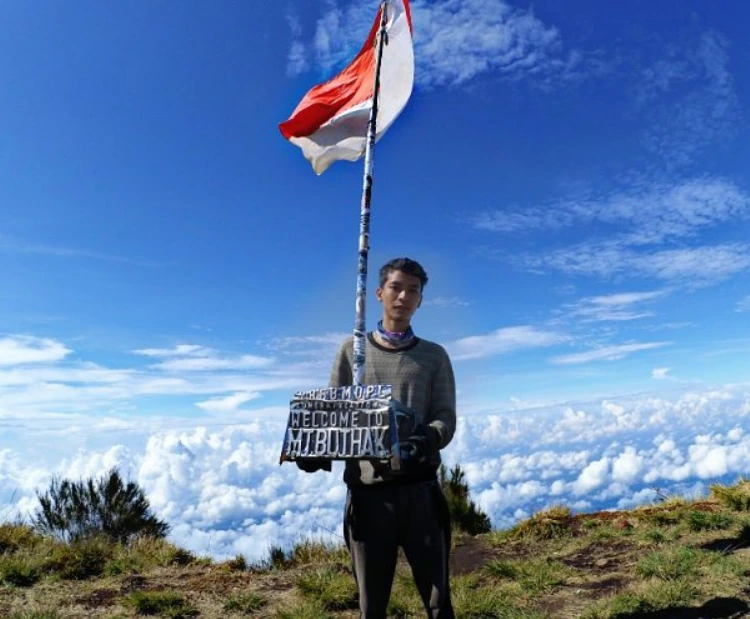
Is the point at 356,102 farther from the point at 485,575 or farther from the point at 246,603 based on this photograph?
the point at 485,575

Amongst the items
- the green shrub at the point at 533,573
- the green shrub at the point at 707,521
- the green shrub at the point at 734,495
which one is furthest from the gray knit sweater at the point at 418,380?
the green shrub at the point at 734,495

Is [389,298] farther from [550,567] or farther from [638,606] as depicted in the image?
[550,567]

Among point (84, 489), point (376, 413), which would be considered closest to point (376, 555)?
point (376, 413)

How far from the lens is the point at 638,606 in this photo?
4645 millimetres

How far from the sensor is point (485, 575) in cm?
614

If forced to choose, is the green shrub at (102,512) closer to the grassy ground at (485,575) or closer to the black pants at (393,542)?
the grassy ground at (485,575)

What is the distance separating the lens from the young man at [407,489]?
292 centimetres

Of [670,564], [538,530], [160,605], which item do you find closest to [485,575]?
[670,564]

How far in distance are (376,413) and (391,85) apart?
3354mm

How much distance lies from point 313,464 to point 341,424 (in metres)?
0.26

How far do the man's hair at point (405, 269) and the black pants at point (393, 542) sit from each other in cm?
111

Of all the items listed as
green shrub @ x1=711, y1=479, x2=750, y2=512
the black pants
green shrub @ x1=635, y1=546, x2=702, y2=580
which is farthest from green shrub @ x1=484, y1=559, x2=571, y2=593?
green shrub @ x1=711, y1=479, x2=750, y2=512

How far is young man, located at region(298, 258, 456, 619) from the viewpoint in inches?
115

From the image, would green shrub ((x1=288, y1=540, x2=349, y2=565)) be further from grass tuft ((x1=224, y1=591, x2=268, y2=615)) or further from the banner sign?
the banner sign
